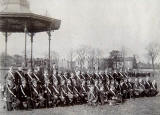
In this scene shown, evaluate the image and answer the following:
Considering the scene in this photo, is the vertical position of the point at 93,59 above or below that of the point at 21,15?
below

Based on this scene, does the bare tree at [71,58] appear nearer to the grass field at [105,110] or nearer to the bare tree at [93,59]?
the bare tree at [93,59]

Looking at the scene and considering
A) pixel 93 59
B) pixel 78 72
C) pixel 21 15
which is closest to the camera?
pixel 21 15

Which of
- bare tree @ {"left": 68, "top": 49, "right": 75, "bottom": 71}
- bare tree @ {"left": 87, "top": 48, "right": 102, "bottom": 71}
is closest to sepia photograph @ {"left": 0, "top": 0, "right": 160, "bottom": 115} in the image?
bare tree @ {"left": 68, "top": 49, "right": 75, "bottom": 71}

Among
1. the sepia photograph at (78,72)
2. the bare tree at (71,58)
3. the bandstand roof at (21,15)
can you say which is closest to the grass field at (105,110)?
the sepia photograph at (78,72)

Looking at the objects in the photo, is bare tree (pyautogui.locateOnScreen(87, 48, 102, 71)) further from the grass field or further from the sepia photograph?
the grass field

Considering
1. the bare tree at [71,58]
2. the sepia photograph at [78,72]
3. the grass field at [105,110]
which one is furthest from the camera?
the bare tree at [71,58]

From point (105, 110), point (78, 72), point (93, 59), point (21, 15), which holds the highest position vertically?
point (21, 15)

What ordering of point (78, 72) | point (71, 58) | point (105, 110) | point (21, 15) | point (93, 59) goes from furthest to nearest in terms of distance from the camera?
point (93, 59) → point (71, 58) → point (78, 72) → point (21, 15) → point (105, 110)

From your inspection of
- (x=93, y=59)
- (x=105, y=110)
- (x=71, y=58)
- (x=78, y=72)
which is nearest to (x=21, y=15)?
(x=78, y=72)

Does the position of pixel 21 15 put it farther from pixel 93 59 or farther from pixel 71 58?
pixel 93 59

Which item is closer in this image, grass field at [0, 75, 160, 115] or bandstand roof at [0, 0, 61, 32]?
grass field at [0, 75, 160, 115]

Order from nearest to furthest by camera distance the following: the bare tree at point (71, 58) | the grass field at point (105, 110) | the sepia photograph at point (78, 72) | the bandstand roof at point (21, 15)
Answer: the grass field at point (105, 110), the sepia photograph at point (78, 72), the bandstand roof at point (21, 15), the bare tree at point (71, 58)

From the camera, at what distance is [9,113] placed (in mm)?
4535

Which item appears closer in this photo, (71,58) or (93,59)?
(71,58)
